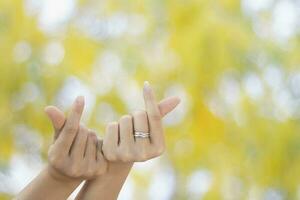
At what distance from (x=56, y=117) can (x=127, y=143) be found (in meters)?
0.07

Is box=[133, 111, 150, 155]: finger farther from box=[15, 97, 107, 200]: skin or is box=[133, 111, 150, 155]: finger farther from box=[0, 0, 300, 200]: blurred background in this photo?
box=[0, 0, 300, 200]: blurred background

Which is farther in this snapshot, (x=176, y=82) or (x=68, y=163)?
(x=176, y=82)

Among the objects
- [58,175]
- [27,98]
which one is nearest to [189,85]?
[27,98]

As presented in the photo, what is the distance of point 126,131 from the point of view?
763 millimetres

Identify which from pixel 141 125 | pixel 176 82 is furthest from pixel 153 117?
pixel 176 82

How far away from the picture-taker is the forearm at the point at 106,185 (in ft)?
2.56

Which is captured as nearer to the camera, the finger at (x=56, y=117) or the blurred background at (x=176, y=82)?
the finger at (x=56, y=117)

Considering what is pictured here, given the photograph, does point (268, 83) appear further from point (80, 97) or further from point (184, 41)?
point (80, 97)

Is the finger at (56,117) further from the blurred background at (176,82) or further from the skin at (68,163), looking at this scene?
the blurred background at (176,82)

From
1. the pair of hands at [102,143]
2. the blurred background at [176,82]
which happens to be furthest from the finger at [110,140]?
the blurred background at [176,82]

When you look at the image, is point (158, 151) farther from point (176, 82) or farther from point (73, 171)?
point (176, 82)

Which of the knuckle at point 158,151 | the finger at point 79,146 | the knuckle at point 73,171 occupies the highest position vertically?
the finger at point 79,146

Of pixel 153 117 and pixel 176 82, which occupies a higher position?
pixel 153 117

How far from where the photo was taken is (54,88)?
1.61m
